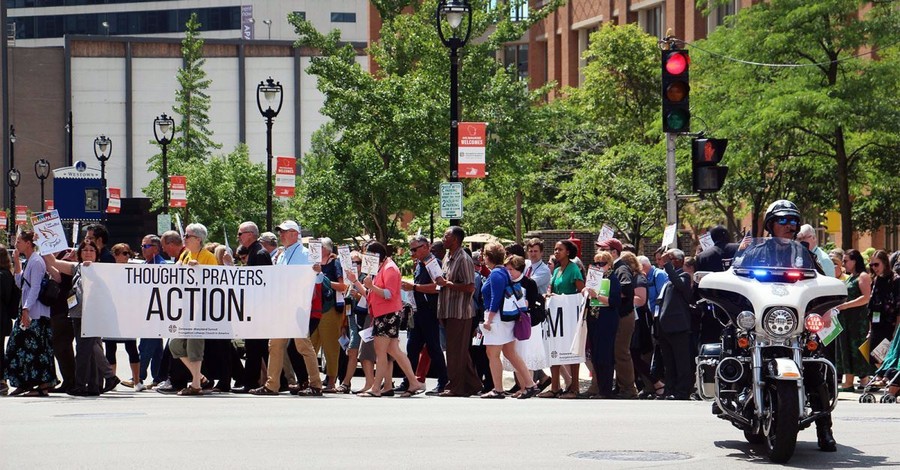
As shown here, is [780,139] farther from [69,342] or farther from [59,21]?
[59,21]

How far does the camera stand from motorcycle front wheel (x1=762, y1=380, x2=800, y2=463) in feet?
31.9

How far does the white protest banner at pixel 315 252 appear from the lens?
17.2 m

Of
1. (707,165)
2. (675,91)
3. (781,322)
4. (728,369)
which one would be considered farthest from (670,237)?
(781,322)

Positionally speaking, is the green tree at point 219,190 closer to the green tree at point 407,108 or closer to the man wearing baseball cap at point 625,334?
the green tree at point 407,108

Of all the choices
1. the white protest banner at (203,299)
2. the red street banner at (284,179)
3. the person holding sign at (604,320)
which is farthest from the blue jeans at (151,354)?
the red street banner at (284,179)

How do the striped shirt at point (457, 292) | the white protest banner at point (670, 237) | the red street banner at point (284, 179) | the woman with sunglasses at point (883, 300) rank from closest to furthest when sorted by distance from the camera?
the striped shirt at point (457, 292)
the woman with sunglasses at point (883, 300)
the white protest banner at point (670, 237)
the red street banner at point (284, 179)

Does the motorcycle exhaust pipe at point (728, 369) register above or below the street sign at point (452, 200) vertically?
below

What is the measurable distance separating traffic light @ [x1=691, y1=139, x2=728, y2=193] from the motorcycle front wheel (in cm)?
827

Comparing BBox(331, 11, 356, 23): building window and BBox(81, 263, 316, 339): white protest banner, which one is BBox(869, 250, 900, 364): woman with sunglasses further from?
BBox(331, 11, 356, 23): building window

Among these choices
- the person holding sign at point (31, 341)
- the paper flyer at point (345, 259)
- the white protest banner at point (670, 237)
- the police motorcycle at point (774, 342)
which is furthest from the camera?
the white protest banner at point (670, 237)

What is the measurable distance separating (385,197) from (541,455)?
31.1m

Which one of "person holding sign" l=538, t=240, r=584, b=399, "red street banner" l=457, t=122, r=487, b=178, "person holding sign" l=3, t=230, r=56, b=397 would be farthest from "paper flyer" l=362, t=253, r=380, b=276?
"red street banner" l=457, t=122, r=487, b=178

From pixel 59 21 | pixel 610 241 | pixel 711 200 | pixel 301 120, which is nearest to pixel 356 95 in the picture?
pixel 711 200

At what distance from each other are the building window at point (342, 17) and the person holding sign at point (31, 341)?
100125 mm
